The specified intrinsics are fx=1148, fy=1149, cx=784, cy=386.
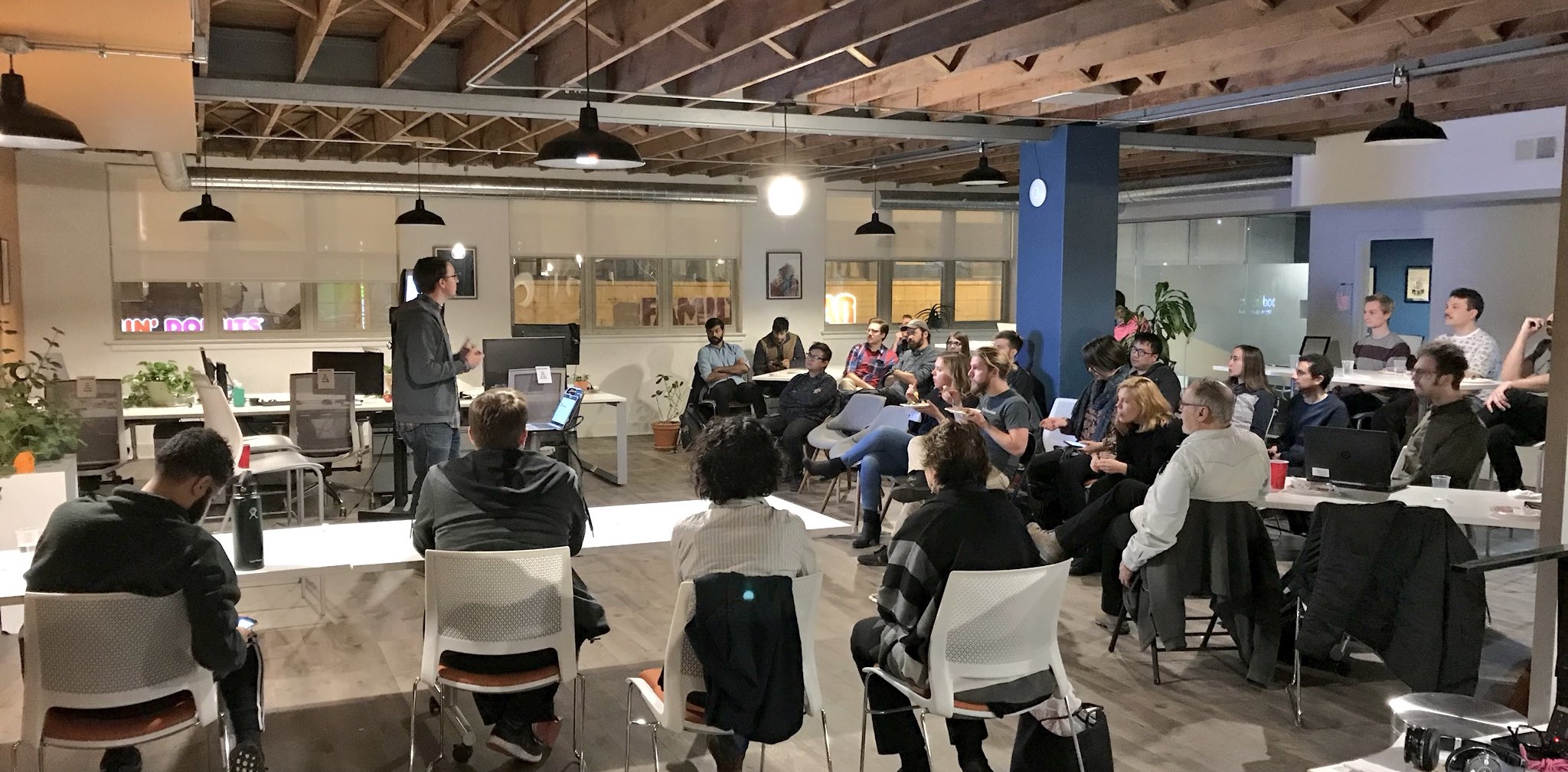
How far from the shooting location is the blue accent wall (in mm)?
10945

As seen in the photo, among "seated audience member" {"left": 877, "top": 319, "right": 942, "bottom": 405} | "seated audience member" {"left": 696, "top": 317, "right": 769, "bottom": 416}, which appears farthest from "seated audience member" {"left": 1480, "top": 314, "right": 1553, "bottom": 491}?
"seated audience member" {"left": 696, "top": 317, "right": 769, "bottom": 416}

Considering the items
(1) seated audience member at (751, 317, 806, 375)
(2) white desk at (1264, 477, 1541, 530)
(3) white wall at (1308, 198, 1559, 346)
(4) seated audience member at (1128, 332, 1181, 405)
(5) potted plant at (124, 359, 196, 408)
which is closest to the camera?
(2) white desk at (1264, 477, 1541, 530)

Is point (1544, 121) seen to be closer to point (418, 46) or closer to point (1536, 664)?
point (1536, 664)

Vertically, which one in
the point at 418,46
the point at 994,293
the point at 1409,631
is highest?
the point at 418,46

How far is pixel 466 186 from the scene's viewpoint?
11469 millimetres

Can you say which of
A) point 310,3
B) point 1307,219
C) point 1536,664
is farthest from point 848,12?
point 1307,219

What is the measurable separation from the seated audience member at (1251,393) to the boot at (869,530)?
6.98ft

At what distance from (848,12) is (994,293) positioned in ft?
31.6

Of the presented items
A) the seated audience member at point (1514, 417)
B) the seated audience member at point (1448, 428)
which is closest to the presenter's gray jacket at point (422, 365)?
the seated audience member at point (1448, 428)

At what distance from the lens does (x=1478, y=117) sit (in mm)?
9305

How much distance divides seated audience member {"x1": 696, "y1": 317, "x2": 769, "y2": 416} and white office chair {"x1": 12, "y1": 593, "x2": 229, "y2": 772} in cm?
737

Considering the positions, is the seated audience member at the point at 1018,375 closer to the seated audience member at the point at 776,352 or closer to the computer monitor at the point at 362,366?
the seated audience member at the point at 776,352

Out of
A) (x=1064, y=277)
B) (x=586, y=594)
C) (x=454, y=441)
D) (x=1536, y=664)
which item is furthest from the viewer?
(x=1064, y=277)

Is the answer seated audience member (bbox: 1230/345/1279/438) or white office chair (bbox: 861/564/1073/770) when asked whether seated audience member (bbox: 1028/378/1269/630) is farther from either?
seated audience member (bbox: 1230/345/1279/438)
